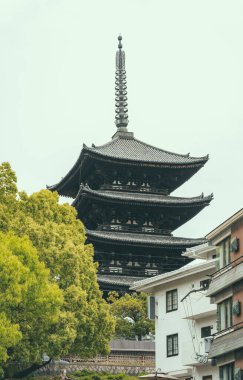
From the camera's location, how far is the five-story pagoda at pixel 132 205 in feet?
295

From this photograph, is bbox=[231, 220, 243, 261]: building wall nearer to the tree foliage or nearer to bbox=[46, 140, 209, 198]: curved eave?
the tree foliage

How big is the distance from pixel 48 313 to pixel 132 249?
35.0 m

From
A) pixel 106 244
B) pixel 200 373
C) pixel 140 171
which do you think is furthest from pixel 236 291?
pixel 140 171

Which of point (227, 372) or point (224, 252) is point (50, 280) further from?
point (227, 372)

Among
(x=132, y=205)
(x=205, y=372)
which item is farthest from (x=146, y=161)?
(x=205, y=372)

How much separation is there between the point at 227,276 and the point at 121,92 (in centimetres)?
5860

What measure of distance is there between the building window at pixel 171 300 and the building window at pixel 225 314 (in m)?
12.7

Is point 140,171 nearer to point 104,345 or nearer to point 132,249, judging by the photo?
point 132,249

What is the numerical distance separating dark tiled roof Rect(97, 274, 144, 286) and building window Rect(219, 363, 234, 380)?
3688 cm

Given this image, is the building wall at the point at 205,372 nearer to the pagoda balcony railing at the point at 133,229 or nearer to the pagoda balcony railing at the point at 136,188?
the pagoda balcony railing at the point at 133,229

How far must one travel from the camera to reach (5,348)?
5378cm

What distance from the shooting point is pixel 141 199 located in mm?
91250

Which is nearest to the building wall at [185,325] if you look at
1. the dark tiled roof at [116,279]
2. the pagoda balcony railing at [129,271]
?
the dark tiled roof at [116,279]

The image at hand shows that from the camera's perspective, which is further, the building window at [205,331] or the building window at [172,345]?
the building window at [172,345]
